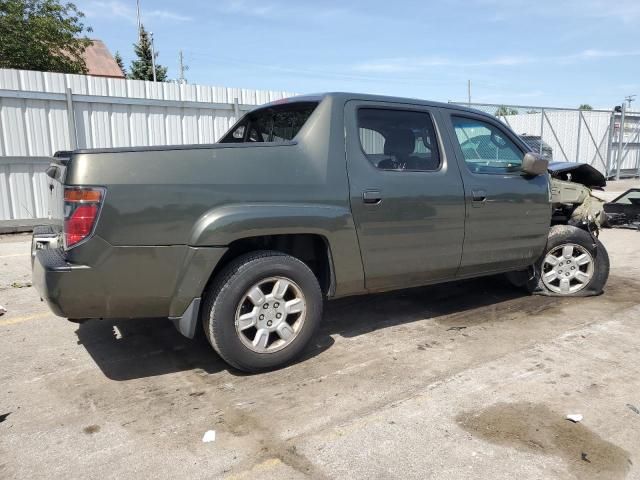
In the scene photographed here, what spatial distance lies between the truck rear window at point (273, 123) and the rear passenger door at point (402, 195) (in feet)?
1.31

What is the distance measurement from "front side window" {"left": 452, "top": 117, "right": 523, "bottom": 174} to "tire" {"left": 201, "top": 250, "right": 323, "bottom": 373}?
72.3 inches

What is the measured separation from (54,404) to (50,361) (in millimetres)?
746

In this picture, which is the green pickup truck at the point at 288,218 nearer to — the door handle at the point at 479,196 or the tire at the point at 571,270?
the door handle at the point at 479,196

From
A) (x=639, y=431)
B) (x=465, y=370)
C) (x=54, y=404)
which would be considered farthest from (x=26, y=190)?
(x=639, y=431)

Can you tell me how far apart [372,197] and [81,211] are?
189 cm

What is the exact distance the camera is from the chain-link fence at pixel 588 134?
57.2 feet

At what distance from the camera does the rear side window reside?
12.7 feet

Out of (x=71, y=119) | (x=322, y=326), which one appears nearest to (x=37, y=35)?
(x=71, y=119)

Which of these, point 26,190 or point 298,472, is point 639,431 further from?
point 26,190

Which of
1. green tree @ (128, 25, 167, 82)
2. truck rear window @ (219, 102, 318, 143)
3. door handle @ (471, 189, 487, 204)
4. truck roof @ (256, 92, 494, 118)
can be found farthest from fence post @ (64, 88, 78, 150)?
green tree @ (128, 25, 167, 82)

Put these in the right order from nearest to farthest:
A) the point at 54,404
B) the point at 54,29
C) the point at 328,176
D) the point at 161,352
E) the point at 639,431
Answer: the point at 639,431 < the point at 54,404 < the point at 328,176 < the point at 161,352 < the point at 54,29

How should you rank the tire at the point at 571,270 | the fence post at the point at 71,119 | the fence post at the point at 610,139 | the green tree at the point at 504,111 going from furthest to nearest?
the fence post at the point at 610,139 < the green tree at the point at 504,111 < the fence post at the point at 71,119 < the tire at the point at 571,270

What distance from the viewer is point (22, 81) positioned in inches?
355

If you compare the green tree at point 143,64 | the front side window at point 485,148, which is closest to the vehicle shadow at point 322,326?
the front side window at point 485,148
